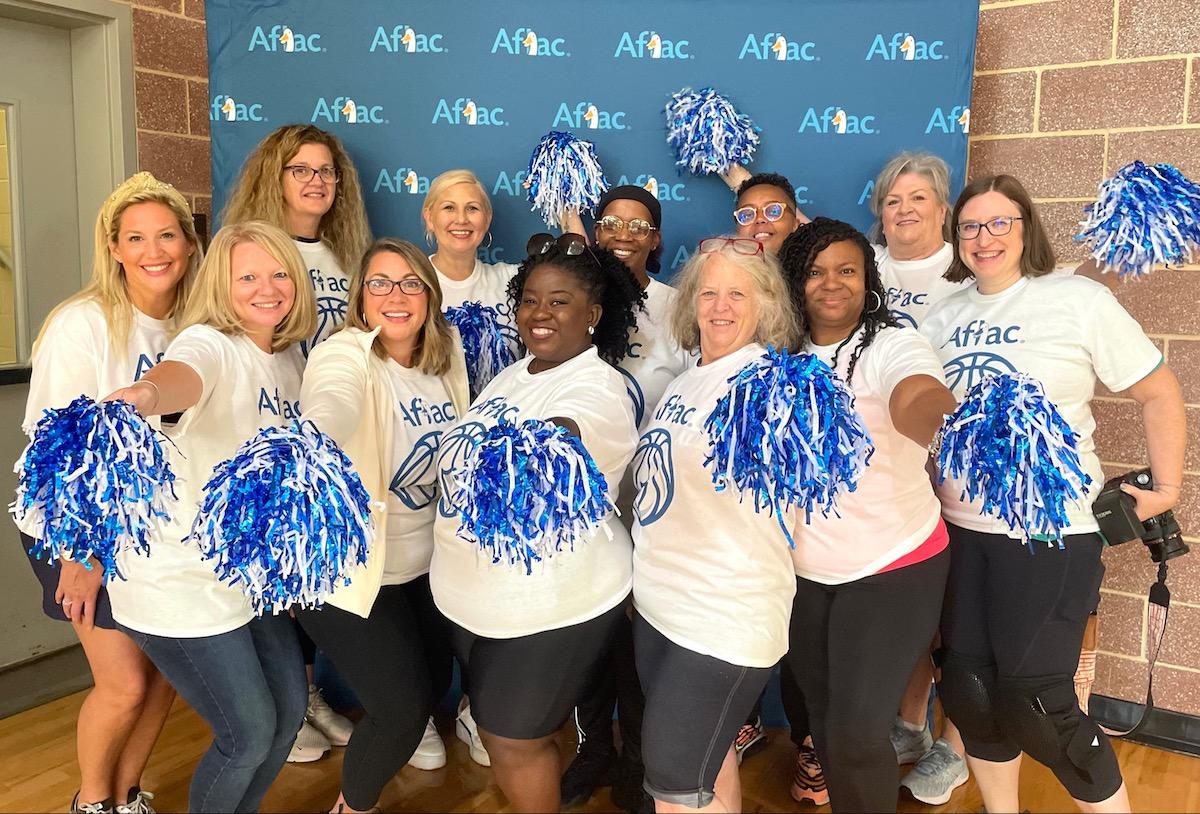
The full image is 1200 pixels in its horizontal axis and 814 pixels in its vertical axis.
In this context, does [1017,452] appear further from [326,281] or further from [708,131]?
[326,281]

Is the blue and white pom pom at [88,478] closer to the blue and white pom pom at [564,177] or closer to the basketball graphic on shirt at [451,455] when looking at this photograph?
the basketball graphic on shirt at [451,455]

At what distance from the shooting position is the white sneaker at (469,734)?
2.51m

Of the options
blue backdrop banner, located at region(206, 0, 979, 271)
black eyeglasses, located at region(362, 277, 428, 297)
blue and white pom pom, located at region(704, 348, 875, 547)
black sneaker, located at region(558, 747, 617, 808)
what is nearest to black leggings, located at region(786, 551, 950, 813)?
blue and white pom pom, located at region(704, 348, 875, 547)

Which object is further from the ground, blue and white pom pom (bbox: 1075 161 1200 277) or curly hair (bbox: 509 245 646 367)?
blue and white pom pom (bbox: 1075 161 1200 277)

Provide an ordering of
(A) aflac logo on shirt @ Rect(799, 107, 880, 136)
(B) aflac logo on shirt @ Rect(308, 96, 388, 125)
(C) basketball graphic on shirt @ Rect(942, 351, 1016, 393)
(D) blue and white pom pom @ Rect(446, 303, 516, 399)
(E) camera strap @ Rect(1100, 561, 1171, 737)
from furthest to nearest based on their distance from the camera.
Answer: (B) aflac logo on shirt @ Rect(308, 96, 388, 125)
(A) aflac logo on shirt @ Rect(799, 107, 880, 136)
(D) blue and white pom pom @ Rect(446, 303, 516, 399)
(E) camera strap @ Rect(1100, 561, 1171, 737)
(C) basketball graphic on shirt @ Rect(942, 351, 1016, 393)

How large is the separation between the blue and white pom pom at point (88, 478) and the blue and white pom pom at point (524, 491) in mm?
493

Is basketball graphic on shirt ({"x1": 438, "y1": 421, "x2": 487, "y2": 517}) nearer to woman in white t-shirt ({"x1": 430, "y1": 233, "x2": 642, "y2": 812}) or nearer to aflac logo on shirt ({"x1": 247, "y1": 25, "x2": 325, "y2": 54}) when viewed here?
woman in white t-shirt ({"x1": 430, "y1": 233, "x2": 642, "y2": 812})

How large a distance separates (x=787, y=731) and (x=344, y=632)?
62.6 inches

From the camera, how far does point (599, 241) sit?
2240mm

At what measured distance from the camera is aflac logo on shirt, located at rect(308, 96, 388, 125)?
2879mm

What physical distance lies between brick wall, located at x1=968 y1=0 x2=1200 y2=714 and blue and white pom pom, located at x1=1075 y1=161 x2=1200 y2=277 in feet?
2.22

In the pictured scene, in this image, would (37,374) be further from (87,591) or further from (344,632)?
(344,632)

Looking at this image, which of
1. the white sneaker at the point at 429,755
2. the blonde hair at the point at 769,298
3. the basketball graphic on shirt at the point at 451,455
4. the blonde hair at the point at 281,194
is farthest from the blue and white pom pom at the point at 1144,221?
the white sneaker at the point at 429,755

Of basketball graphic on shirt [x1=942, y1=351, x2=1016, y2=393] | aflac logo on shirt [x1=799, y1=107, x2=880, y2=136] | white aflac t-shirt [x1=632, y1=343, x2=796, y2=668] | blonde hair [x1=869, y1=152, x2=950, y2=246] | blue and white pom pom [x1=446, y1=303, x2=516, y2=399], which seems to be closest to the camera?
white aflac t-shirt [x1=632, y1=343, x2=796, y2=668]
